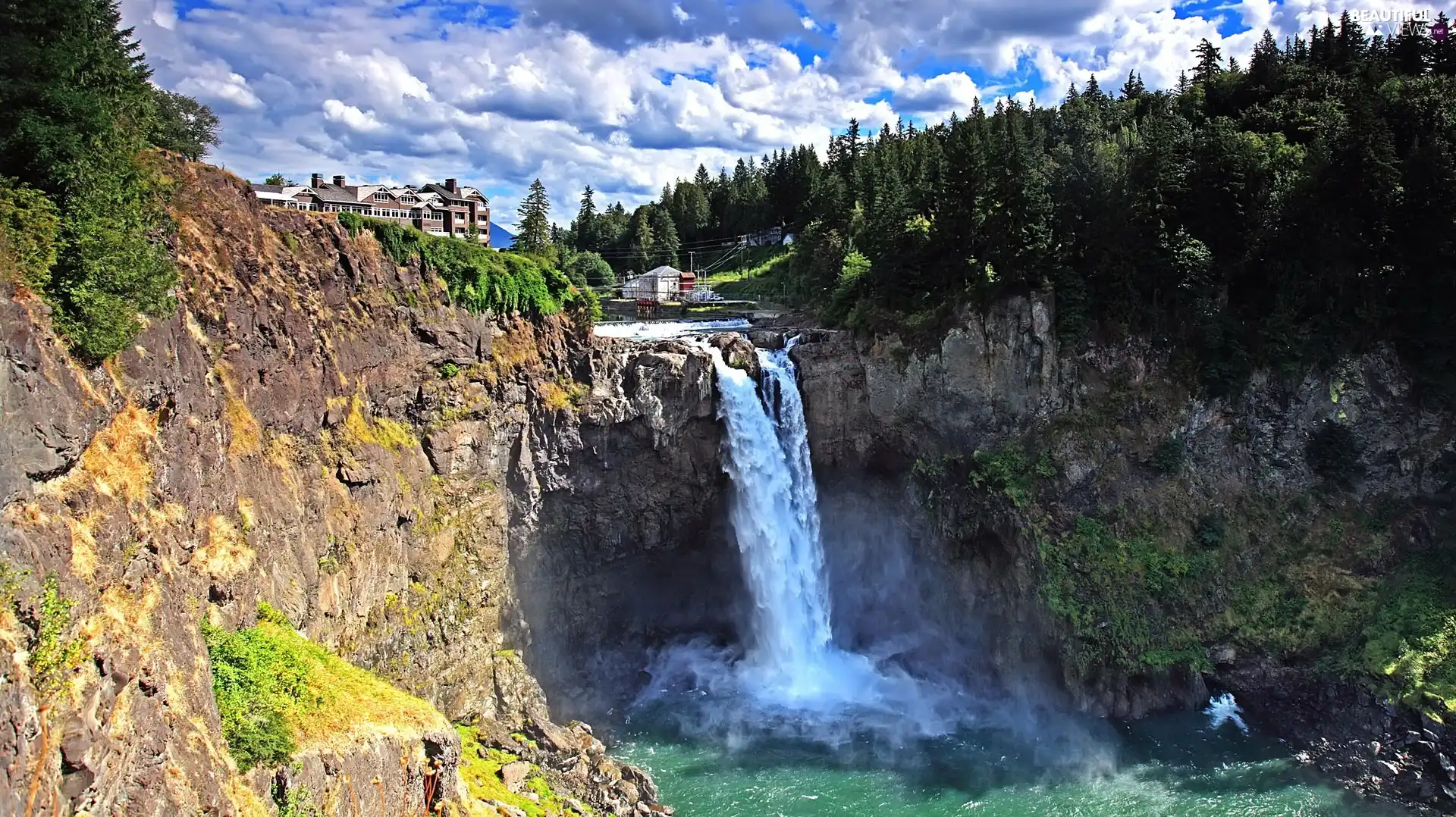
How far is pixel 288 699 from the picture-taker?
19.4m

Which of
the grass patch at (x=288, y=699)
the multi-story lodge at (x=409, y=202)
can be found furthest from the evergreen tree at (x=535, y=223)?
the grass patch at (x=288, y=699)

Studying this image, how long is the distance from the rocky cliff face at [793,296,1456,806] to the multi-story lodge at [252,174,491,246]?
27.2 metres

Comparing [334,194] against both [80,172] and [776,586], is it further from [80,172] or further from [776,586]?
[80,172]

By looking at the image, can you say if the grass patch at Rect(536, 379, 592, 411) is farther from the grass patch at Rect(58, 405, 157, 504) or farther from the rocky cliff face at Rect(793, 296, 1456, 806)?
the grass patch at Rect(58, 405, 157, 504)

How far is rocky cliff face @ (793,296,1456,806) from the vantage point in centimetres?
3534

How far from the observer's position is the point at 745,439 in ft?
132

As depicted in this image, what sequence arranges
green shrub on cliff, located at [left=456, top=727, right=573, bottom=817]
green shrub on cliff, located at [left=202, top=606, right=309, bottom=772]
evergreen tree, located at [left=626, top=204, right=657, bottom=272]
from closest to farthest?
green shrub on cliff, located at [left=202, top=606, right=309, bottom=772] < green shrub on cliff, located at [left=456, top=727, right=573, bottom=817] < evergreen tree, located at [left=626, top=204, right=657, bottom=272]

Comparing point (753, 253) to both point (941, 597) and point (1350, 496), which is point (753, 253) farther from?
point (1350, 496)

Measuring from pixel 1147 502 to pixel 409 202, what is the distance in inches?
1881

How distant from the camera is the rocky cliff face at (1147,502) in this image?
35344 mm

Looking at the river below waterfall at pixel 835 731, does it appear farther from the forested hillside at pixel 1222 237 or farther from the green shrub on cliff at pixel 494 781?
the forested hillside at pixel 1222 237

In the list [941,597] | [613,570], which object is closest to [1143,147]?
[941,597]

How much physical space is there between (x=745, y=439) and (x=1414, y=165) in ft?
94.0

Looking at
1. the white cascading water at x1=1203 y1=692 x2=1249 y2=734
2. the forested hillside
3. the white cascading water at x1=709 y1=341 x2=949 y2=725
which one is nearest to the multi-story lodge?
the white cascading water at x1=709 y1=341 x2=949 y2=725
